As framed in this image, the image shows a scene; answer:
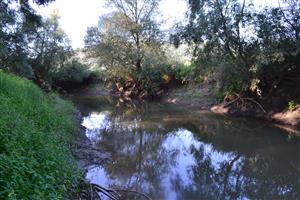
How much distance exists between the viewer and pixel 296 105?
1523 centimetres

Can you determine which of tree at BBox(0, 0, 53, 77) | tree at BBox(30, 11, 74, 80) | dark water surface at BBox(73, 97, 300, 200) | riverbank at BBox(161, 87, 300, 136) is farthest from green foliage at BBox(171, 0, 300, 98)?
tree at BBox(30, 11, 74, 80)

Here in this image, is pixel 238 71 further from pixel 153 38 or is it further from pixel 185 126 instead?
pixel 153 38

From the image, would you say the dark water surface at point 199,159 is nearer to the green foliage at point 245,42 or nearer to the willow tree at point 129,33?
the green foliage at point 245,42

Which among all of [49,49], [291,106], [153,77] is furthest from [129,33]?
[291,106]

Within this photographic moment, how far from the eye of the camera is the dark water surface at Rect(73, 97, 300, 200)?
7.00 meters

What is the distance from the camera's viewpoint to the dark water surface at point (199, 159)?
700cm

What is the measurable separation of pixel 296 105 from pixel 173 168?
29.7ft

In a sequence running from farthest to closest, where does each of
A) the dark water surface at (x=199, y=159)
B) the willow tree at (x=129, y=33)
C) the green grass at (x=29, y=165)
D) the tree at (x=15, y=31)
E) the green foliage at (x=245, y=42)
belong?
the willow tree at (x=129, y=33), the green foliage at (x=245, y=42), the tree at (x=15, y=31), the dark water surface at (x=199, y=159), the green grass at (x=29, y=165)

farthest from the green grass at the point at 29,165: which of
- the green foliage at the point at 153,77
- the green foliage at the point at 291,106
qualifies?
the green foliage at the point at 153,77

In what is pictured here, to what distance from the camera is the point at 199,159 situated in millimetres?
9359

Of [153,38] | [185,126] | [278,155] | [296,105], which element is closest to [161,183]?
[278,155]

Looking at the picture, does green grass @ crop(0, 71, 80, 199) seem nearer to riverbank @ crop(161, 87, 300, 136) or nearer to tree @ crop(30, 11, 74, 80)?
riverbank @ crop(161, 87, 300, 136)

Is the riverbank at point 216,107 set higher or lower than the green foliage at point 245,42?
lower

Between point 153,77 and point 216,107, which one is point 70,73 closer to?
point 153,77
